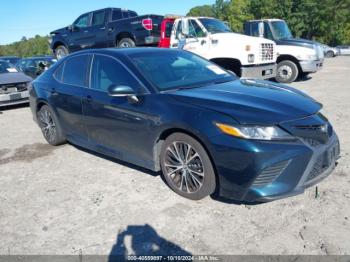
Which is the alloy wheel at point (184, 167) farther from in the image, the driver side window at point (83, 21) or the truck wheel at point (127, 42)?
the driver side window at point (83, 21)

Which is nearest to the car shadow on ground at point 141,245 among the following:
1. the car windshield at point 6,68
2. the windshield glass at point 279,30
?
the car windshield at point 6,68

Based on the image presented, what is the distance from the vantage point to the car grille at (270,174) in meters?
3.21

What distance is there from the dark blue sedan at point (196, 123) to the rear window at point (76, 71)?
0.02 metres

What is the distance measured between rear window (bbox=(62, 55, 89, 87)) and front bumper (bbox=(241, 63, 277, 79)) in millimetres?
5905

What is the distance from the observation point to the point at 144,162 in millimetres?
4246

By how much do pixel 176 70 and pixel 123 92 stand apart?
88 cm

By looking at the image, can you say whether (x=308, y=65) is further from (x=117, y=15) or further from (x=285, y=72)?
(x=117, y=15)

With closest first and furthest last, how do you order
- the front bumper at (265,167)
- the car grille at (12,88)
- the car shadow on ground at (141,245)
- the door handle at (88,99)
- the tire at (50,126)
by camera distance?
the car shadow on ground at (141,245) → the front bumper at (265,167) → the door handle at (88,99) → the tire at (50,126) → the car grille at (12,88)

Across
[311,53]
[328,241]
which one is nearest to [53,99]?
[328,241]

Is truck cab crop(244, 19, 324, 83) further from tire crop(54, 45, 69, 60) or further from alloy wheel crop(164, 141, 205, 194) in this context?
alloy wheel crop(164, 141, 205, 194)

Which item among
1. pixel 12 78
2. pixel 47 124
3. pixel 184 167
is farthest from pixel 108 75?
pixel 12 78

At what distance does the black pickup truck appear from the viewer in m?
11.6

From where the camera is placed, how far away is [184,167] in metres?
3.83

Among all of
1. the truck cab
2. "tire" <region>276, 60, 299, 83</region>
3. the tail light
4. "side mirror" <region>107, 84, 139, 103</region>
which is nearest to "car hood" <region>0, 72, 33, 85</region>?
the tail light
